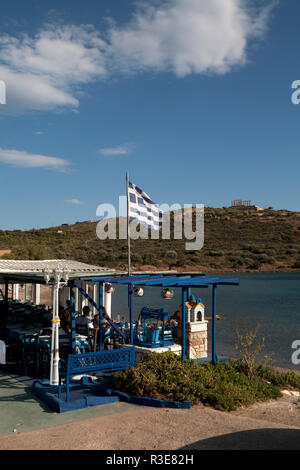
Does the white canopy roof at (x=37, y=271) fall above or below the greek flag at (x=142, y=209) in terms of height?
below

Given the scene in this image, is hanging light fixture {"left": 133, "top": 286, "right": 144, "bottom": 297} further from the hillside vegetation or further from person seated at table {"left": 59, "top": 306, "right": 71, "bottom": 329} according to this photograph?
the hillside vegetation

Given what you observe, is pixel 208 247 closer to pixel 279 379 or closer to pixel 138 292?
pixel 138 292

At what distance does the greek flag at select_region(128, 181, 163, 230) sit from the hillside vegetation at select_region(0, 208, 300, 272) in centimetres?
3274

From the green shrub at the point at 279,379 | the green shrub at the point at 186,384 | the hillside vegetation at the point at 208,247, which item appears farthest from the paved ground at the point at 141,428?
the hillside vegetation at the point at 208,247

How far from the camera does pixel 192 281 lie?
30.7 ft

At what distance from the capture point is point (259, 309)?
27.4 m

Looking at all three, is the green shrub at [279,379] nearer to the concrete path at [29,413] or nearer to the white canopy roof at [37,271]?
the concrete path at [29,413]

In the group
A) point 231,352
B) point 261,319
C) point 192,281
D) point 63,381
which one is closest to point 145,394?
point 63,381

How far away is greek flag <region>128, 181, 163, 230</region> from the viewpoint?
36.1 feet

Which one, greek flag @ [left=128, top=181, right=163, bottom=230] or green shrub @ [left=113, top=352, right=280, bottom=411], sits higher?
greek flag @ [left=128, top=181, right=163, bottom=230]

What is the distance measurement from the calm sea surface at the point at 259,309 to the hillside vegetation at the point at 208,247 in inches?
230

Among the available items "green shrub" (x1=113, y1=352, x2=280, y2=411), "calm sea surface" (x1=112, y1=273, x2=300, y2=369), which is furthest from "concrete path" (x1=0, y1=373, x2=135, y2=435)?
"calm sea surface" (x1=112, y1=273, x2=300, y2=369)

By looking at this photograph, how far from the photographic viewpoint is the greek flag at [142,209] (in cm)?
1099

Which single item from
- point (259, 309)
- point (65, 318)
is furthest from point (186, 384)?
point (259, 309)
